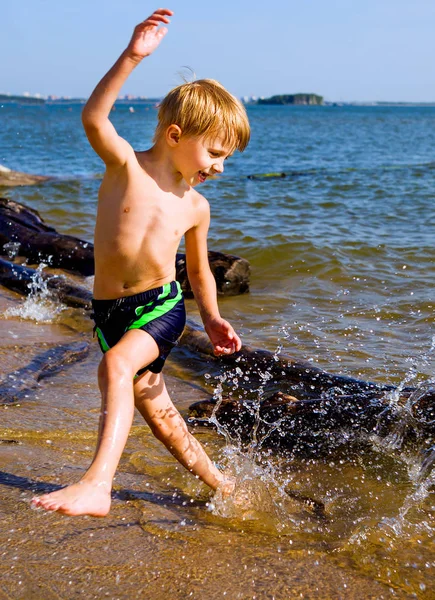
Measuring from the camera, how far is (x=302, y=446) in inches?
149

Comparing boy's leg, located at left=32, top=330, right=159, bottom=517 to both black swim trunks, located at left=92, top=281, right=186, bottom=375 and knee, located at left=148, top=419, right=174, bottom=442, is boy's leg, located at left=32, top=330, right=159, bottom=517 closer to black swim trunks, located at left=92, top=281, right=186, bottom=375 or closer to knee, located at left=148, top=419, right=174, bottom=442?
black swim trunks, located at left=92, top=281, right=186, bottom=375

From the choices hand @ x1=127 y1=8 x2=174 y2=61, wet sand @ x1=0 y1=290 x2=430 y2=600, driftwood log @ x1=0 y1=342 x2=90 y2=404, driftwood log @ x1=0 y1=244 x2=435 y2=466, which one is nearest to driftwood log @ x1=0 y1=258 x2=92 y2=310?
driftwood log @ x1=0 y1=342 x2=90 y2=404

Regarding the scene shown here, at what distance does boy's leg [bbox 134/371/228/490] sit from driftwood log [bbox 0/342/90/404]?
1307 mm

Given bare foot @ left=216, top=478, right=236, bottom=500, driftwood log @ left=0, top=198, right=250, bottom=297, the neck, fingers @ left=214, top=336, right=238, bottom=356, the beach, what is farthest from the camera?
driftwood log @ left=0, top=198, right=250, bottom=297

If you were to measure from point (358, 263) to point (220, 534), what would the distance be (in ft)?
21.2

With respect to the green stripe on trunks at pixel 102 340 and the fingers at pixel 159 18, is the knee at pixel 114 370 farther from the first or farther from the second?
the fingers at pixel 159 18

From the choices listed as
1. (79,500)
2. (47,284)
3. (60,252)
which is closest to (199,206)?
(79,500)

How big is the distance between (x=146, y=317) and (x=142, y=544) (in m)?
0.84

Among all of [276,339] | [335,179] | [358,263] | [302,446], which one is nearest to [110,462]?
[302,446]

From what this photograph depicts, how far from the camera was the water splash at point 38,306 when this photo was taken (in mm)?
6129

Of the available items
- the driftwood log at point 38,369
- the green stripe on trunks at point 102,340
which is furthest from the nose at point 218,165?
the driftwood log at point 38,369

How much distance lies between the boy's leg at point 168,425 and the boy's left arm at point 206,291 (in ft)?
1.12

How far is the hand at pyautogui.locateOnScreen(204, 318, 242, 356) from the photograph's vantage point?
3.27 meters

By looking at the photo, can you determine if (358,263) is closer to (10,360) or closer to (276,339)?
(276,339)
